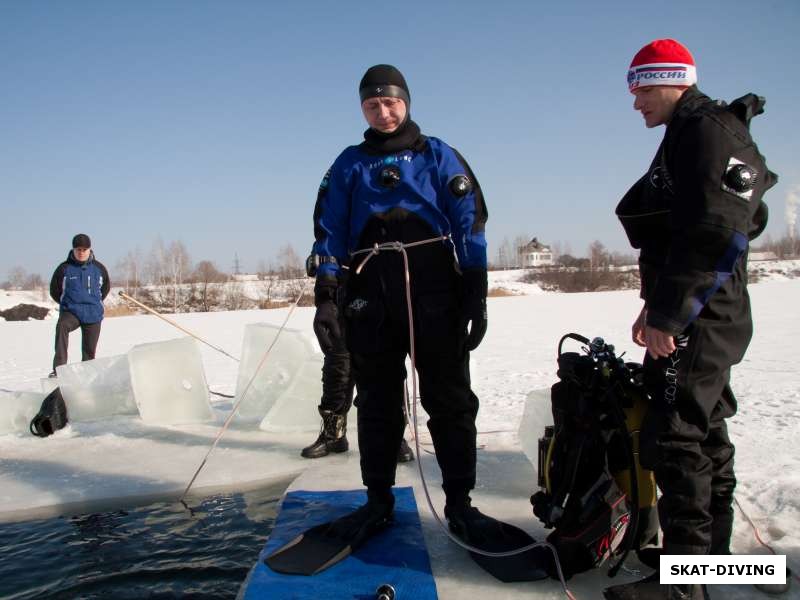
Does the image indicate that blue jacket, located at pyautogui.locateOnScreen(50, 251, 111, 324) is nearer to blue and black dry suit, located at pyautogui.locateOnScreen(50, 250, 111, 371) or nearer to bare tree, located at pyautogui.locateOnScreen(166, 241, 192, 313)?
blue and black dry suit, located at pyautogui.locateOnScreen(50, 250, 111, 371)

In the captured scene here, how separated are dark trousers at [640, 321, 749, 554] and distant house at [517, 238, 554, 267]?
109286mm

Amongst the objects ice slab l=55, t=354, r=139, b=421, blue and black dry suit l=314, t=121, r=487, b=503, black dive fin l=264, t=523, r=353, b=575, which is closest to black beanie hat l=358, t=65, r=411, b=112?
blue and black dry suit l=314, t=121, r=487, b=503

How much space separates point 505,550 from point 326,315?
1243 mm

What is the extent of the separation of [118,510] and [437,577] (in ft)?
6.59

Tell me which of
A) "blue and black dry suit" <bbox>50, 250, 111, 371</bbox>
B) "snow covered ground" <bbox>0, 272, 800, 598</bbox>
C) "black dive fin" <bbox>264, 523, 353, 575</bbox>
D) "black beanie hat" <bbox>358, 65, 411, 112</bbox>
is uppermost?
"black beanie hat" <bbox>358, 65, 411, 112</bbox>

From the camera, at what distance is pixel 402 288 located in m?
2.64

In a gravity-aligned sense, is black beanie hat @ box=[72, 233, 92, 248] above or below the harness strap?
above

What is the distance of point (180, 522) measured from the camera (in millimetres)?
3148

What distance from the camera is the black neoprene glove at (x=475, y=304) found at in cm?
255

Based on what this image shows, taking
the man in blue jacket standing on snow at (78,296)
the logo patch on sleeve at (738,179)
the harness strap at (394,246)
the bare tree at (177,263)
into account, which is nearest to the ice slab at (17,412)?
the man in blue jacket standing on snow at (78,296)

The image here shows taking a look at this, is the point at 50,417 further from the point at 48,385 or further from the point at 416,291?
the point at 416,291

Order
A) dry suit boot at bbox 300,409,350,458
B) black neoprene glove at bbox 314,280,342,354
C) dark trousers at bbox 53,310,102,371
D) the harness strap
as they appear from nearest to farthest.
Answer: the harness strap < black neoprene glove at bbox 314,280,342,354 < dry suit boot at bbox 300,409,350,458 < dark trousers at bbox 53,310,102,371

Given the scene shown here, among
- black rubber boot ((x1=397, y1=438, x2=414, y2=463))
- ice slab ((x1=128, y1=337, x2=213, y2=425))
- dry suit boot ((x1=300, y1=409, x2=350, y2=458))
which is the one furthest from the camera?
ice slab ((x1=128, y1=337, x2=213, y2=425))

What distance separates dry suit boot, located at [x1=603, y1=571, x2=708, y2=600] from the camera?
199 cm
